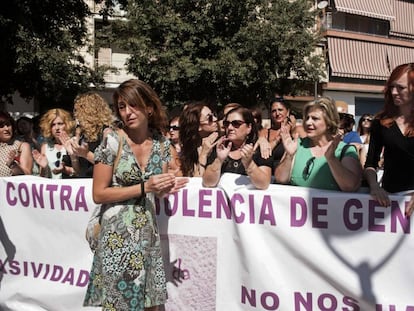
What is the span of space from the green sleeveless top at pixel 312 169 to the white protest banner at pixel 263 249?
0.08 m

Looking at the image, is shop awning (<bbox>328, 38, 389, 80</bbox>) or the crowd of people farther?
shop awning (<bbox>328, 38, 389, 80</bbox>)

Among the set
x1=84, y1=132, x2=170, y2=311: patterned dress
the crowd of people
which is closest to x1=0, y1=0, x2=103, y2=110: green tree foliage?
the crowd of people

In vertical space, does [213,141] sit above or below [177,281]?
above

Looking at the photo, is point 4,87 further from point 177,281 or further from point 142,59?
point 177,281

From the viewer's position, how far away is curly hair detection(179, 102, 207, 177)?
4.05 metres

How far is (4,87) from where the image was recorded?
13.6 meters

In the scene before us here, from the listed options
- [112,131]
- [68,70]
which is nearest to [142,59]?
[68,70]

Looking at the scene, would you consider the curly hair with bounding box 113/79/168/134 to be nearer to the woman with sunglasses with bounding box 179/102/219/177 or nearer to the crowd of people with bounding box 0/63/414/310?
the crowd of people with bounding box 0/63/414/310

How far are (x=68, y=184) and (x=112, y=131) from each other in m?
1.28

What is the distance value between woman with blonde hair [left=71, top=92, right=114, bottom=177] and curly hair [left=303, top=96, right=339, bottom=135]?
1680mm

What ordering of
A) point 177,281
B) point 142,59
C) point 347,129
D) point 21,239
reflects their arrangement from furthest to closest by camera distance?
point 142,59
point 347,129
point 21,239
point 177,281

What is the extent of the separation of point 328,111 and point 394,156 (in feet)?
1.78

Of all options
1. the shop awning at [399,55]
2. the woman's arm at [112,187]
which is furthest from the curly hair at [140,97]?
the shop awning at [399,55]

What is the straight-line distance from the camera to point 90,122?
4.31 metres
